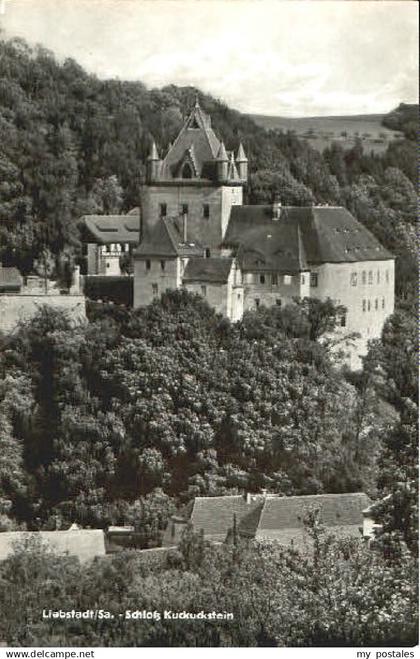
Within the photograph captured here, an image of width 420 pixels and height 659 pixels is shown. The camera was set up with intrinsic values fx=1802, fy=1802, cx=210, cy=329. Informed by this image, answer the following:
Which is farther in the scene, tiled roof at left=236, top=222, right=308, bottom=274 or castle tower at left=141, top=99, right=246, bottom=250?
tiled roof at left=236, top=222, right=308, bottom=274

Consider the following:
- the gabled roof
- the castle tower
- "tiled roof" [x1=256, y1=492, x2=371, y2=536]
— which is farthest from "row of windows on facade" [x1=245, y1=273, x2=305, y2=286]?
"tiled roof" [x1=256, y1=492, x2=371, y2=536]

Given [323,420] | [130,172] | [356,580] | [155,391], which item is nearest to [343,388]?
[323,420]

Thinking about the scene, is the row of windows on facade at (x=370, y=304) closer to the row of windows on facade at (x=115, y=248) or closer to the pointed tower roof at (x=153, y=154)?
the row of windows on facade at (x=115, y=248)

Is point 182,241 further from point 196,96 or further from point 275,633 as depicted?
point 275,633

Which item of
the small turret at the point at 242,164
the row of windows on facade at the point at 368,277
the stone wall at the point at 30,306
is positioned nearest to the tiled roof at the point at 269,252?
the row of windows on facade at the point at 368,277

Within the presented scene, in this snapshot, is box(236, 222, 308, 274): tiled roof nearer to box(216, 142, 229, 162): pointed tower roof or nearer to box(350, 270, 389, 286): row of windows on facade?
box(350, 270, 389, 286): row of windows on facade
